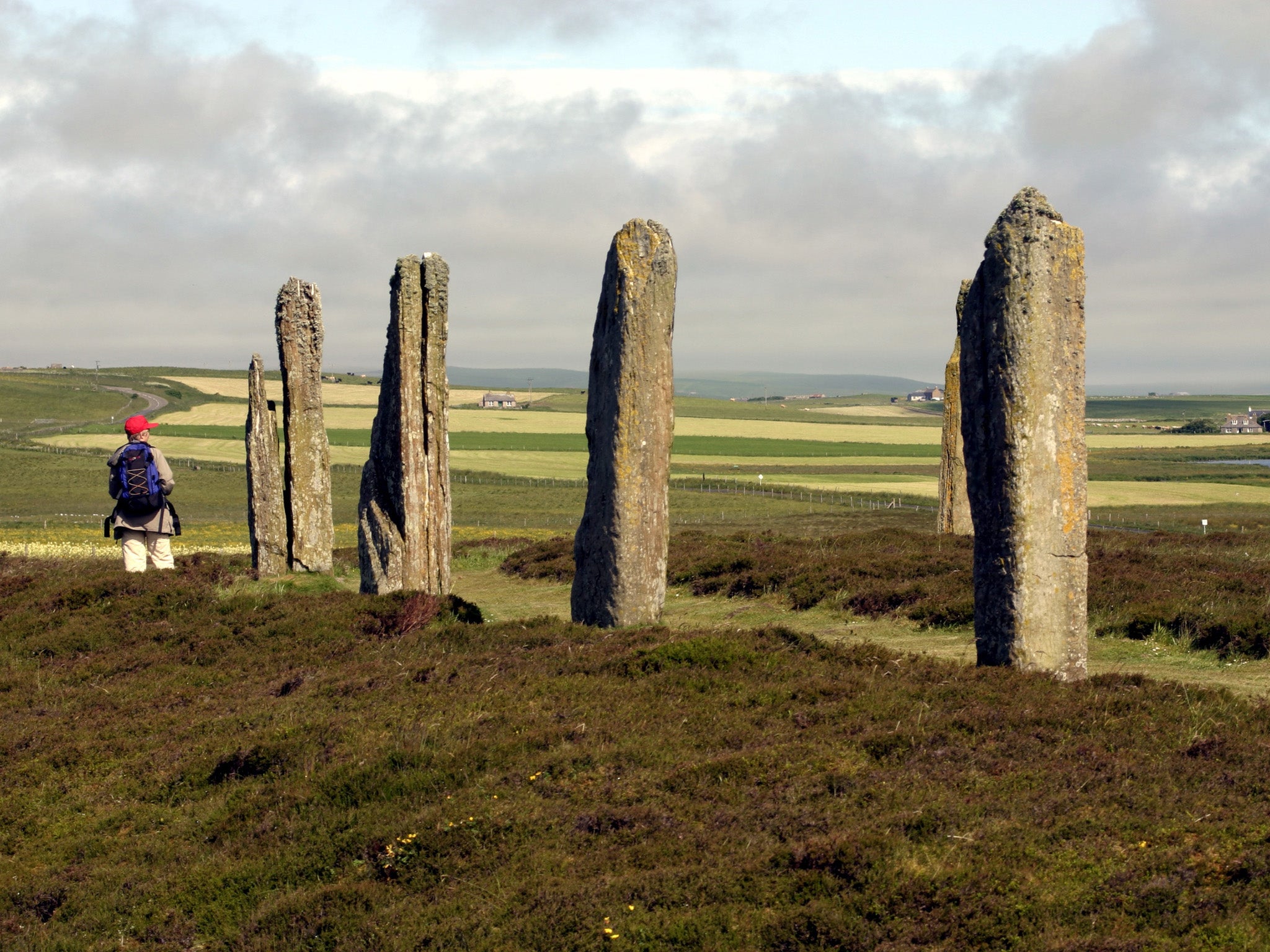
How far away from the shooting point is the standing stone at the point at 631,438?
14.9 metres

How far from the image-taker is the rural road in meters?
135

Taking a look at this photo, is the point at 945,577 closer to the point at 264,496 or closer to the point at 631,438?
the point at 631,438

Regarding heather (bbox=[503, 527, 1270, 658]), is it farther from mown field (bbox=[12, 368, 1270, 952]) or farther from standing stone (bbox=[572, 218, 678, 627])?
standing stone (bbox=[572, 218, 678, 627])

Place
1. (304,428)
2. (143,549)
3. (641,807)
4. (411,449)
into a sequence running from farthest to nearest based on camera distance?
(304,428)
(143,549)
(411,449)
(641,807)

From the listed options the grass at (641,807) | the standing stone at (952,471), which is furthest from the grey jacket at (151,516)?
the standing stone at (952,471)

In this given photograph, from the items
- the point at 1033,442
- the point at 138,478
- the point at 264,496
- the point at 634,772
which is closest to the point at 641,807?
the point at 634,772

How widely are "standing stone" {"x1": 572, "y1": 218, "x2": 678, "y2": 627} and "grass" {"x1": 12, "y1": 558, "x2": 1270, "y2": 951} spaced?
5.96 feet

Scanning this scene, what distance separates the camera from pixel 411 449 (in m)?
17.7

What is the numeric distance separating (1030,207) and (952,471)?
57.6ft

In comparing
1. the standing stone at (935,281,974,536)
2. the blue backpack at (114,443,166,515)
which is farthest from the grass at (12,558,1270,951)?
the standing stone at (935,281,974,536)

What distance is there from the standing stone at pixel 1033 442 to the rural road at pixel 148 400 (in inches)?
4932

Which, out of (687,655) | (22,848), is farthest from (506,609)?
(22,848)

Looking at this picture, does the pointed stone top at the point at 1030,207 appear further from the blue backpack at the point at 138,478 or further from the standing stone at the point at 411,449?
the blue backpack at the point at 138,478

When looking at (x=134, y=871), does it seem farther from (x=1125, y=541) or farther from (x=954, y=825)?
(x=1125, y=541)
